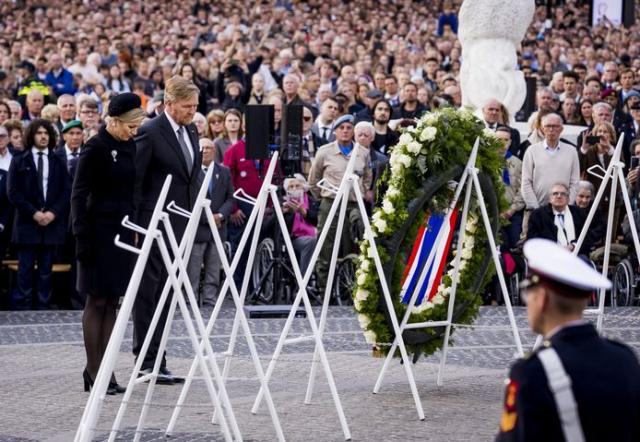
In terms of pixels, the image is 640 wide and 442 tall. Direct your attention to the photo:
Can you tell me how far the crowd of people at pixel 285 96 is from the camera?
16.4 metres

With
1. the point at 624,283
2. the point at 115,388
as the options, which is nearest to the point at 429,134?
the point at 115,388

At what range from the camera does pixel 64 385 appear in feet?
35.5

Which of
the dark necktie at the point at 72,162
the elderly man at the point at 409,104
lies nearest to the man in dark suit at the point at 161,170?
Answer: the dark necktie at the point at 72,162

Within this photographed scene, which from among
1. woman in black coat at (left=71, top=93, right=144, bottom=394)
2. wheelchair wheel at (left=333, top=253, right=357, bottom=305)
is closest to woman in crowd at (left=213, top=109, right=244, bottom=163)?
wheelchair wheel at (left=333, top=253, right=357, bottom=305)

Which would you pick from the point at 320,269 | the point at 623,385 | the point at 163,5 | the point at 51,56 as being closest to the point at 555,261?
the point at 623,385

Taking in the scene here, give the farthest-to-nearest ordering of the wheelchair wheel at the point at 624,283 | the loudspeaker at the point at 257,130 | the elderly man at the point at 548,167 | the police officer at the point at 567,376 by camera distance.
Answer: the wheelchair wheel at the point at 624,283 → the elderly man at the point at 548,167 → the loudspeaker at the point at 257,130 → the police officer at the point at 567,376

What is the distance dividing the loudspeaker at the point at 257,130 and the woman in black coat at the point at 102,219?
5310 mm

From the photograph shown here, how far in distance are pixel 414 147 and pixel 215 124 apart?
321 inches

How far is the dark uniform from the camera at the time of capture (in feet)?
14.8

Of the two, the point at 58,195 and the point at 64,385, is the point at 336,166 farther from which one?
the point at 64,385

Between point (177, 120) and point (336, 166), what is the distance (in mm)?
5966

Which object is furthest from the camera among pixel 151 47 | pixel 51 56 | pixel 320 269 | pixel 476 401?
pixel 151 47

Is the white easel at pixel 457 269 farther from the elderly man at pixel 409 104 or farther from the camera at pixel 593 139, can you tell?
the elderly man at pixel 409 104

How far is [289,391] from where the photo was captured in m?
10.6
